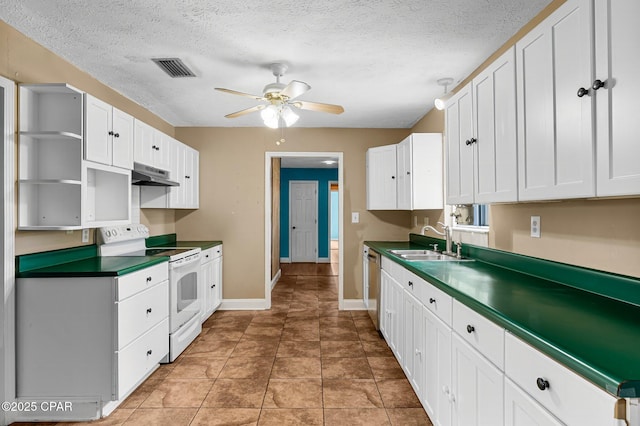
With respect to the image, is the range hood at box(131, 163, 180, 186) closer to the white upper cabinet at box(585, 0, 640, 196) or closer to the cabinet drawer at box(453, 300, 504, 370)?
the cabinet drawer at box(453, 300, 504, 370)

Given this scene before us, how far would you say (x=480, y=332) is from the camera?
139 cm

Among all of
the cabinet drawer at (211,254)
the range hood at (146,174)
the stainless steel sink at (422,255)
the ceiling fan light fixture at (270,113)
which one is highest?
the ceiling fan light fixture at (270,113)

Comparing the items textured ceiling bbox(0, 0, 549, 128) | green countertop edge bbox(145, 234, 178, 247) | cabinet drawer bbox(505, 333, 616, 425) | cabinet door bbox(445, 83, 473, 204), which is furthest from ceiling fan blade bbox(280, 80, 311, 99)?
green countertop edge bbox(145, 234, 178, 247)

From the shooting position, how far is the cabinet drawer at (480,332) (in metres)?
1.25

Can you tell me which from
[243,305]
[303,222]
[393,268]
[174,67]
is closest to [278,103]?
[174,67]

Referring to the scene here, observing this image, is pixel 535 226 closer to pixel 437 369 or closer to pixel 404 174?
pixel 437 369

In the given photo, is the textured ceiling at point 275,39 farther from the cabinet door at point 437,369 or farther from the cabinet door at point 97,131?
the cabinet door at point 437,369

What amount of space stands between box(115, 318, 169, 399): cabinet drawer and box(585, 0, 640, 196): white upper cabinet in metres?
2.66

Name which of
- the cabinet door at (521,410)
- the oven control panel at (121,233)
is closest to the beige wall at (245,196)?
the oven control panel at (121,233)

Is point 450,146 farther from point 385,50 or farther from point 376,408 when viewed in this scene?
point 376,408

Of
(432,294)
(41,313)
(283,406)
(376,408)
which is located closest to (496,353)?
(432,294)

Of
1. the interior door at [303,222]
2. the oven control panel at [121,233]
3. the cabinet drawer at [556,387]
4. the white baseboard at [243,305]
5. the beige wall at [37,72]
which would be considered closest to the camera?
the cabinet drawer at [556,387]

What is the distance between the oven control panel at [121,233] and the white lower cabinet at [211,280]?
66 cm

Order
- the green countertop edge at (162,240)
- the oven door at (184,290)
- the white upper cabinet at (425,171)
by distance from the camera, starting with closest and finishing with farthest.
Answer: the oven door at (184,290) < the white upper cabinet at (425,171) < the green countertop edge at (162,240)
